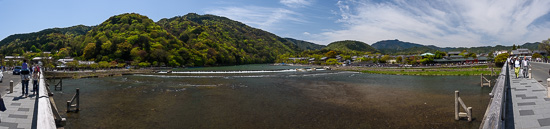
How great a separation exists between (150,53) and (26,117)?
79736 millimetres

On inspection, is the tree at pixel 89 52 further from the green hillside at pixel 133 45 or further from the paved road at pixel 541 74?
the paved road at pixel 541 74

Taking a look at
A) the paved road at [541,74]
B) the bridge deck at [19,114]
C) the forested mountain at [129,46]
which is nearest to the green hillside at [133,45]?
the forested mountain at [129,46]

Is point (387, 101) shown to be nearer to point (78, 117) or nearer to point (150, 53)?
point (78, 117)

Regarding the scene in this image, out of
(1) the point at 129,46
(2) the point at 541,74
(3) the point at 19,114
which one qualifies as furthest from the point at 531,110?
(1) the point at 129,46

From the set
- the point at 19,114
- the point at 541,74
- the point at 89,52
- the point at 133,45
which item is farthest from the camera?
the point at 133,45

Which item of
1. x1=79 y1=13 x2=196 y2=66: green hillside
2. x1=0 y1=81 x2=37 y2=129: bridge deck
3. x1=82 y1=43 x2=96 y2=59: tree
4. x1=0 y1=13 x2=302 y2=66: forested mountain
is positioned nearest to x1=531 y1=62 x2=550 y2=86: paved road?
x1=0 y1=81 x2=37 y2=129: bridge deck

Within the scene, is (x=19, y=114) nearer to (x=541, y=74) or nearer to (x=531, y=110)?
(x=531, y=110)

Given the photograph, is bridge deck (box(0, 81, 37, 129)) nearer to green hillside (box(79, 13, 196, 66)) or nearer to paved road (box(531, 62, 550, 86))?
paved road (box(531, 62, 550, 86))

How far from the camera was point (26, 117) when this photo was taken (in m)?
8.10

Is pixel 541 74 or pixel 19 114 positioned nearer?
pixel 19 114

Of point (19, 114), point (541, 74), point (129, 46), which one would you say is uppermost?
point (129, 46)

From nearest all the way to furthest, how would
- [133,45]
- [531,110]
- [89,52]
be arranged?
[531,110], [89,52], [133,45]

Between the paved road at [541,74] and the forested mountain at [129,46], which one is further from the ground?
the forested mountain at [129,46]

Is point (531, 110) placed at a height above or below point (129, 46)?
below
